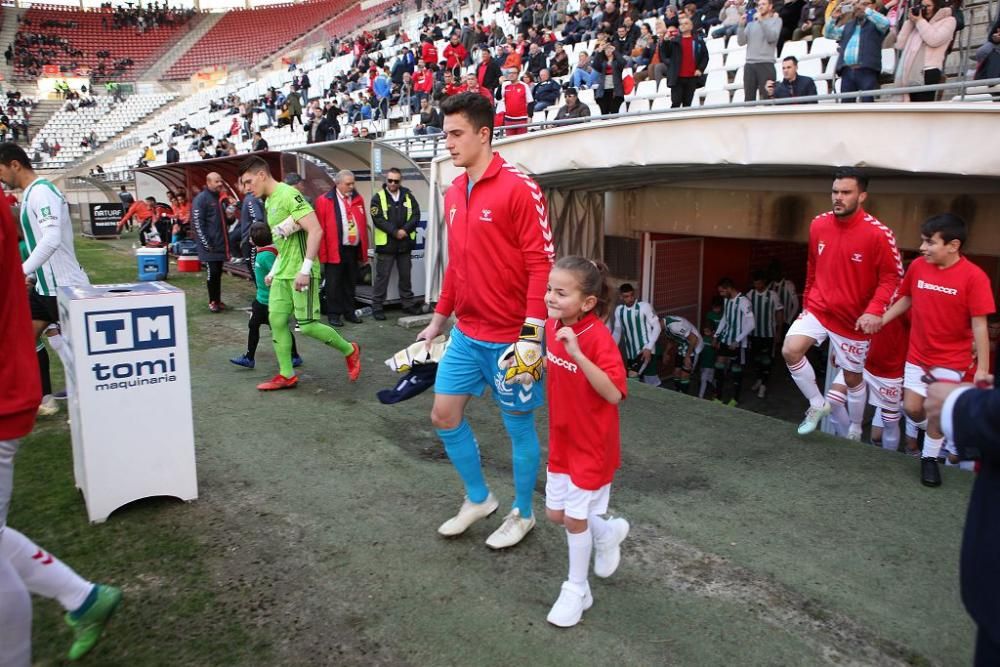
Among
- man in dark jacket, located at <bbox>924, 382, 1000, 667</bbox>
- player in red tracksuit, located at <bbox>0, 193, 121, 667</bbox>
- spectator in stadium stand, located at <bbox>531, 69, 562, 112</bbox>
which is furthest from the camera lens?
spectator in stadium stand, located at <bbox>531, 69, 562, 112</bbox>

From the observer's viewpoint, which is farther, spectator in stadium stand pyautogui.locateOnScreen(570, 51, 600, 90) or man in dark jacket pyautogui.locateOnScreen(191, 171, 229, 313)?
spectator in stadium stand pyautogui.locateOnScreen(570, 51, 600, 90)

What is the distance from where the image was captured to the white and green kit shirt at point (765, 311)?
10.2 metres

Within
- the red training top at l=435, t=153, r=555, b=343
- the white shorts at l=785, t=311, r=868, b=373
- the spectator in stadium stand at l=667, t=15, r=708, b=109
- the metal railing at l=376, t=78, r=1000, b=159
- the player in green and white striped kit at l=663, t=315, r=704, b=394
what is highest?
the spectator in stadium stand at l=667, t=15, r=708, b=109

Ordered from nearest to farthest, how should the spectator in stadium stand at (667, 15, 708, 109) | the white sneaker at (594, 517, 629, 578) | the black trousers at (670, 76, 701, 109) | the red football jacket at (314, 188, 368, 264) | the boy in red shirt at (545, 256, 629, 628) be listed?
the boy in red shirt at (545, 256, 629, 628)
the white sneaker at (594, 517, 629, 578)
the red football jacket at (314, 188, 368, 264)
the spectator in stadium stand at (667, 15, 708, 109)
the black trousers at (670, 76, 701, 109)

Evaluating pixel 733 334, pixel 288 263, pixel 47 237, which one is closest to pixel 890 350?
pixel 733 334

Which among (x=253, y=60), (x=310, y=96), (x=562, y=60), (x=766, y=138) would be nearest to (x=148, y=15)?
(x=253, y=60)

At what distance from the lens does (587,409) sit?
9.50 ft

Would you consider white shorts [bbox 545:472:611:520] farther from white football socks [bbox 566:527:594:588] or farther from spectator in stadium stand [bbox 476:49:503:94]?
spectator in stadium stand [bbox 476:49:503:94]

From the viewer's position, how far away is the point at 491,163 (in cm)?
341

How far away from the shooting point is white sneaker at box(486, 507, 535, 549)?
11.7ft

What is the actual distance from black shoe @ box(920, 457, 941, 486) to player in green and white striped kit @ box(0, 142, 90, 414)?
17.3 ft

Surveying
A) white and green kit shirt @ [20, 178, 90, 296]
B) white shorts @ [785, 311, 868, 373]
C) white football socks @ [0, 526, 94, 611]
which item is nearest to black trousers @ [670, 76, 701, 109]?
white shorts @ [785, 311, 868, 373]

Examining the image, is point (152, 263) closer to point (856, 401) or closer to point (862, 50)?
point (862, 50)

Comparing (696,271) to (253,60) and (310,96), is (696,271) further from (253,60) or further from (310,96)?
(253,60)
